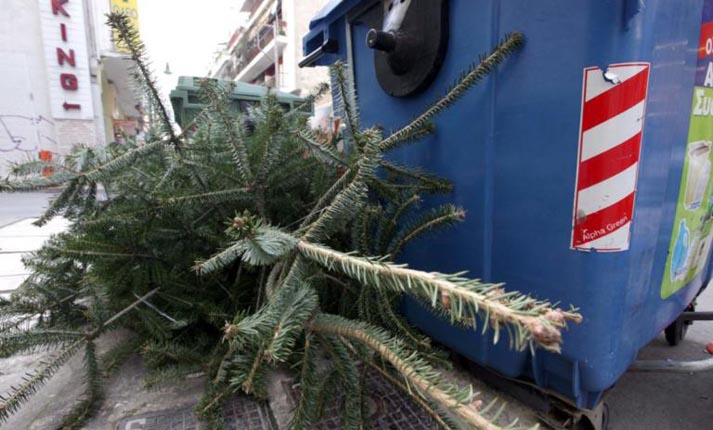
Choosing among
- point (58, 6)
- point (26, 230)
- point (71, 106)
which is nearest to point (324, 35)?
point (26, 230)

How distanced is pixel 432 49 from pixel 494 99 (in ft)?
1.10

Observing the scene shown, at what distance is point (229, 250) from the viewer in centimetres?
74

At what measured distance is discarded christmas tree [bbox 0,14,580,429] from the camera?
0.81 m

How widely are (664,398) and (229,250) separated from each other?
82.9 inches

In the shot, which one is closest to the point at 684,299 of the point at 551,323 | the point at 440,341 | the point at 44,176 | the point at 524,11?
the point at 440,341

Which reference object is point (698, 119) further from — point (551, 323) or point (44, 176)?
point (44, 176)

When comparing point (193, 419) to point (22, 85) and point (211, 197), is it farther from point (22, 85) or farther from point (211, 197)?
point (22, 85)

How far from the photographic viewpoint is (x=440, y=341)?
156 centimetres

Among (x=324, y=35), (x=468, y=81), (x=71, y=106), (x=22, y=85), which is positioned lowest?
(x=468, y=81)

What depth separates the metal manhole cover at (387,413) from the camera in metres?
1.26

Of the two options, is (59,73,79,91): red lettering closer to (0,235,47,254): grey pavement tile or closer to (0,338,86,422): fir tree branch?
(0,235,47,254): grey pavement tile

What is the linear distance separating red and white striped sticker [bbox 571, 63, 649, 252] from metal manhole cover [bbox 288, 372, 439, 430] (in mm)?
787

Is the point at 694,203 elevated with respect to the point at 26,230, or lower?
elevated

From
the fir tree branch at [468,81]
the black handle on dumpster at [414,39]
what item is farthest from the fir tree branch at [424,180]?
the black handle on dumpster at [414,39]
